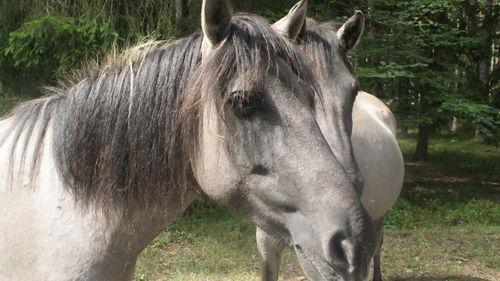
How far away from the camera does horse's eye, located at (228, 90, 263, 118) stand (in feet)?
4.68

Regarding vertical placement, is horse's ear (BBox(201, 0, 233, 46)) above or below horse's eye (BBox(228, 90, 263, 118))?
above

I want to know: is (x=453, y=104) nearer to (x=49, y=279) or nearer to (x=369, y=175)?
(x=369, y=175)

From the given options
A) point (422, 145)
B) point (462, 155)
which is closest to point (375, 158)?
point (422, 145)

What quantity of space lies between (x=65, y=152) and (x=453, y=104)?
23.8 ft

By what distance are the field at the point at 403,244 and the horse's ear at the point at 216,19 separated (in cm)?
217

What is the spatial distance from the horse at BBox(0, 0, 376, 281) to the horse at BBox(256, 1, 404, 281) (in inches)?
10.8

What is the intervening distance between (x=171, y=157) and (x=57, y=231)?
1.82ft

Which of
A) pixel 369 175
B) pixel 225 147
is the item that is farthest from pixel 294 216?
pixel 369 175

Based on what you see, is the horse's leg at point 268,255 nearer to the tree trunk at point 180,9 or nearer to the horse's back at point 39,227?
the horse's back at point 39,227

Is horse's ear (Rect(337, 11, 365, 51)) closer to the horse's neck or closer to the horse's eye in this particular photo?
the horse's eye

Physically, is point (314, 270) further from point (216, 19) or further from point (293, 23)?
point (293, 23)

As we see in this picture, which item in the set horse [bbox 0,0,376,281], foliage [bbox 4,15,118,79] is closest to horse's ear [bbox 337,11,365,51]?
horse [bbox 0,0,376,281]

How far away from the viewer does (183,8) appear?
20.6ft

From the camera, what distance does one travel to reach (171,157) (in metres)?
1.59
